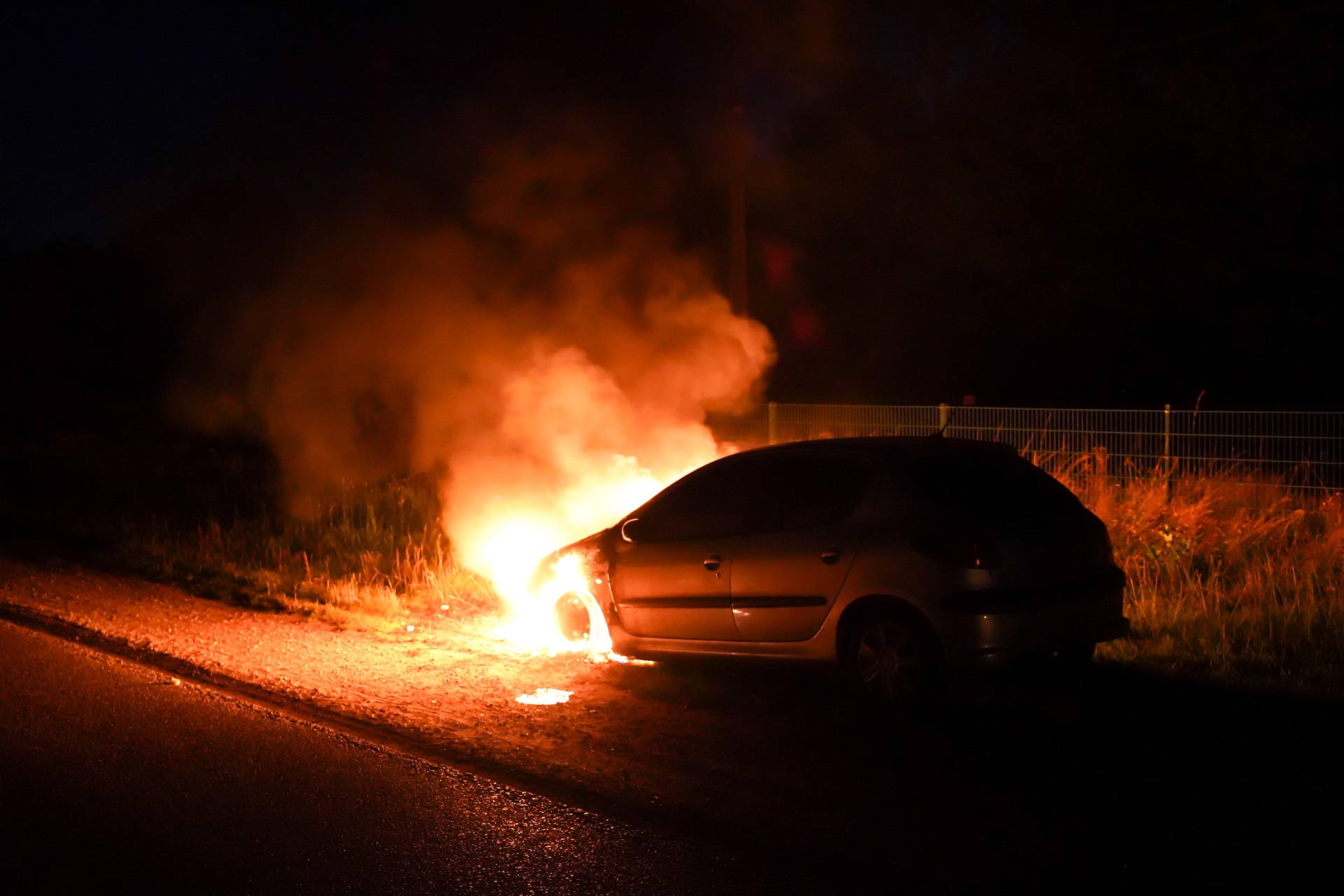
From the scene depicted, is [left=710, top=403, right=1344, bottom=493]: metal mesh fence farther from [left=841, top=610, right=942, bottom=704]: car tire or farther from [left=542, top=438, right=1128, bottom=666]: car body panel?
[left=841, top=610, right=942, bottom=704]: car tire

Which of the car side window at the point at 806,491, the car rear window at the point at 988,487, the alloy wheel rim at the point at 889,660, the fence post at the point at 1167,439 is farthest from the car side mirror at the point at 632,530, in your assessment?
the fence post at the point at 1167,439

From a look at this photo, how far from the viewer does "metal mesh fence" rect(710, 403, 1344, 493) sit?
13734 millimetres

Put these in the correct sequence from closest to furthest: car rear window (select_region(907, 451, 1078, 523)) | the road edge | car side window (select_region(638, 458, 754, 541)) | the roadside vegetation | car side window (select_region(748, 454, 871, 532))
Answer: the road edge
car rear window (select_region(907, 451, 1078, 523))
car side window (select_region(748, 454, 871, 532))
car side window (select_region(638, 458, 754, 541))
the roadside vegetation

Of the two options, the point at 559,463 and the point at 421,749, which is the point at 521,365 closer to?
the point at 559,463

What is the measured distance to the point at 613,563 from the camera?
299 inches

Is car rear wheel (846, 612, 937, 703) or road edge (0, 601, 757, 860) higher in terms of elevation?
car rear wheel (846, 612, 937, 703)

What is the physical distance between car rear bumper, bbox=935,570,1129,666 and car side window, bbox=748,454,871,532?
88 centimetres

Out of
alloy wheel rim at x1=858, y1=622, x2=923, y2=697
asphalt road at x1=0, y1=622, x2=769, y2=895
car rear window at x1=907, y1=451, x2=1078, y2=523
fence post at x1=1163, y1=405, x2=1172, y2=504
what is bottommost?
asphalt road at x1=0, y1=622, x2=769, y2=895

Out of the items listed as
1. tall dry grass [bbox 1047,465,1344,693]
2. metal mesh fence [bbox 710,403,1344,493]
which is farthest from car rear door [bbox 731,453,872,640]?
metal mesh fence [bbox 710,403,1344,493]

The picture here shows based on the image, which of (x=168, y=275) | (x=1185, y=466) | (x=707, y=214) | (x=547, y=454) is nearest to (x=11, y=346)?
(x=168, y=275)

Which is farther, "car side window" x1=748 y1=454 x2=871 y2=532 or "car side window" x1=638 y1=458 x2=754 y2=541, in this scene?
"car side window" x1=638 y1=458 x2=754 y2=541

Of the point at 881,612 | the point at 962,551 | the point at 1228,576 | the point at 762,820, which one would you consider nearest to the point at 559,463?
the point at 881,612

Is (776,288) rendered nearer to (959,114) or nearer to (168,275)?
(959,114)

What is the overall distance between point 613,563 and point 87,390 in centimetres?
3047
